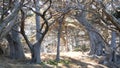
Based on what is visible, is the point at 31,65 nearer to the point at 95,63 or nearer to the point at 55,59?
the point at 55,59

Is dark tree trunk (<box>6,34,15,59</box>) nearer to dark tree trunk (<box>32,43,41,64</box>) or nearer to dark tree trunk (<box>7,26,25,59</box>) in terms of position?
dark tree trunk (<box>7,26,25,59</box>)

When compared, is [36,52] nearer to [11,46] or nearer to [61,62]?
[11,46]

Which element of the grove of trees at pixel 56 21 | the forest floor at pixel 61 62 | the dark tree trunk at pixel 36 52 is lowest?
the forest floor at pixel 61 62

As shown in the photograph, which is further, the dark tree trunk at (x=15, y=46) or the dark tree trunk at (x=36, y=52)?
the dark tree trunk at (x=15, y=46)

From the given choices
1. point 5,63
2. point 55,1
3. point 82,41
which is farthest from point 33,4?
point 82,41

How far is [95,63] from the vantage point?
26359 mm

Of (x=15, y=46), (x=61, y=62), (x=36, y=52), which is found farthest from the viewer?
(x=61, y=62)

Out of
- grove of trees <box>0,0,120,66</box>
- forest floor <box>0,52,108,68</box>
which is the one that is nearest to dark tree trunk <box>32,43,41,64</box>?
grove of trees <box>0,0,120,66</box>

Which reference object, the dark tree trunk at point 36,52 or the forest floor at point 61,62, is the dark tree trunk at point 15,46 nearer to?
the forest floor at point 61,62

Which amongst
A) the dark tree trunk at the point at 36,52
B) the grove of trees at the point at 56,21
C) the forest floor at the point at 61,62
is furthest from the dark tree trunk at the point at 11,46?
the dark tree trunk at the point at 36,52

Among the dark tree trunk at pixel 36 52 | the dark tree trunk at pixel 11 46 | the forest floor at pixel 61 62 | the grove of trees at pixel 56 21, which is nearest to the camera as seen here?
the grove of trees at pixel 56 21

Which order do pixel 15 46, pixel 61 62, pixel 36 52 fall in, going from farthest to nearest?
pixel 61 62
pixel 15 46
pixel 36 52

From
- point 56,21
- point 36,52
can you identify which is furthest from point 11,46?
point 56,21

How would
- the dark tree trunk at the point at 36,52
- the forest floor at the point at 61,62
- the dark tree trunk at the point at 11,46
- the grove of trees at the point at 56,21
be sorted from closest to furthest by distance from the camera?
the grove of trees at the point at 56,21 < the forest floor at the point at 61,62 < the dark tree trunk at the point at 36,52 < the dark tree trunk at the point at 11,46
